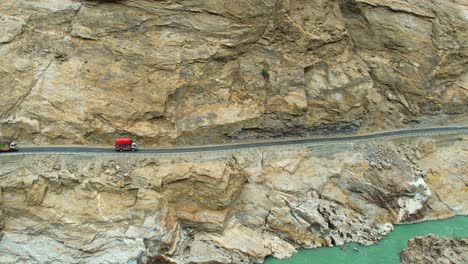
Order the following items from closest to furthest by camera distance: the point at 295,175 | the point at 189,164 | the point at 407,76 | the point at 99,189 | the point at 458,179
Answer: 1. the point at 99,189
2. the point at 189,164
3. the point at 295,175
4. the point at 458,179
5. the point at 407,76

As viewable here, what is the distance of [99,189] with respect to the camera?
31.2m

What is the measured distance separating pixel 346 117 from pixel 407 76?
7.26 meters

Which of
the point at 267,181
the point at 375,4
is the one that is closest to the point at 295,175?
the point at 267,181

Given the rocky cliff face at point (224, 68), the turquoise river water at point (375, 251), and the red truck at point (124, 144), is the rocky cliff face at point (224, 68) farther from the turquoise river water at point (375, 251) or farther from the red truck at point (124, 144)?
the turquoise river water at point (375, 251)

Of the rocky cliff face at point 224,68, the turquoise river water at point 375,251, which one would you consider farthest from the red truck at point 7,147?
the turquoise river water at point 375,251

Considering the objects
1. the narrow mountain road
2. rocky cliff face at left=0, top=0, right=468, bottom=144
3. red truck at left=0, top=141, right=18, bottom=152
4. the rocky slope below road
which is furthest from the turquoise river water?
red truck at left=0, top=141, right=18, bottom=152

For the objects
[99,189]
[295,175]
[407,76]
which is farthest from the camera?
[407,76]

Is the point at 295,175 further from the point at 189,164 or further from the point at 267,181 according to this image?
the point at 189,164

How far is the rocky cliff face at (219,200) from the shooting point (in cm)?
2988

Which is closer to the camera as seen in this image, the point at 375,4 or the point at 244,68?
the point at 244,68

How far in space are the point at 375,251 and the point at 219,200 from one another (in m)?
11.7

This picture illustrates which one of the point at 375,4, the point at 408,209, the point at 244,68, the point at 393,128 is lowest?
the point at 408,209

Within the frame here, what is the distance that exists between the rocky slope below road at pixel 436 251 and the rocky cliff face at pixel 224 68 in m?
15.5

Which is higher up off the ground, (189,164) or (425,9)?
(425,9)
